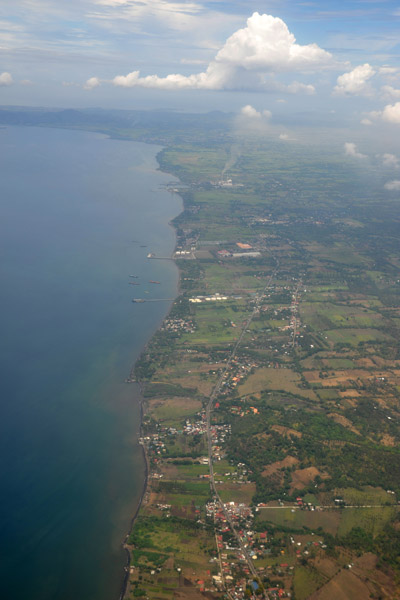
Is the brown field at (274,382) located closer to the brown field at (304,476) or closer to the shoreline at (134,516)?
the brown field at (304,476)

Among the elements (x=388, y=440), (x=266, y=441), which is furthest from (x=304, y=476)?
(x=388, y=440)

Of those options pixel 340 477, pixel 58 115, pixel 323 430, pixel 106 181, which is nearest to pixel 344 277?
pixel 323 430

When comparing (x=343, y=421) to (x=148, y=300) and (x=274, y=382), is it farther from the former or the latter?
(x=148, y=300)

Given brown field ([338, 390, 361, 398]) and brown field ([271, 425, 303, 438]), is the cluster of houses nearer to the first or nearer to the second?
brown field ([338, 390, 361, 398])

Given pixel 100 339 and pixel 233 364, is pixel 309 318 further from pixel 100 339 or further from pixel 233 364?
pixel 100 339

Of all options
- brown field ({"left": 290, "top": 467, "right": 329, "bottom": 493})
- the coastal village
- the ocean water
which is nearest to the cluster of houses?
the coastal village

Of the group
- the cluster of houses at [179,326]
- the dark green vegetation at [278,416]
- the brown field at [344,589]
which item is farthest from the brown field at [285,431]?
the cluster of houses at [179,326]
